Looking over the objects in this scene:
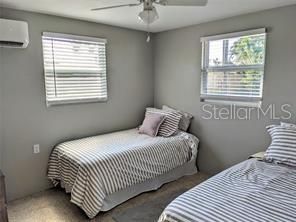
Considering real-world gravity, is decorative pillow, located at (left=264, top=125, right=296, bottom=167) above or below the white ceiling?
below

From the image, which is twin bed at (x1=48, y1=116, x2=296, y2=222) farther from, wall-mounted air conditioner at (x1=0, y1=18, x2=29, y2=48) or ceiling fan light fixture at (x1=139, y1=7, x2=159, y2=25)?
ceiling fan light fixture at (x1=139, y1=7, x2=159, y2=25)

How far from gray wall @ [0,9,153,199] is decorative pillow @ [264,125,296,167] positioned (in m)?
2.23

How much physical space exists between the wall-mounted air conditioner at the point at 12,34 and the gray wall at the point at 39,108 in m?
0.21

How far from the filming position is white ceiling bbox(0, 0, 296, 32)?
2412 millimetres

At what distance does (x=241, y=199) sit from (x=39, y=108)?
8.09 feet

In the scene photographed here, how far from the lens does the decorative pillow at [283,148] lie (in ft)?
7.27

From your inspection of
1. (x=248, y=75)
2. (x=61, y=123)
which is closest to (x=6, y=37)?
(x=61, y=123)

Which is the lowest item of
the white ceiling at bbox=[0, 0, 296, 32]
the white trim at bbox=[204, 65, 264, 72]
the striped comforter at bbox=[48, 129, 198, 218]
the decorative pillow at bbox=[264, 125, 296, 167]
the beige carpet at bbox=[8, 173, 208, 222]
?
the beige carpet at bbox=[8, 173, 208, 222]

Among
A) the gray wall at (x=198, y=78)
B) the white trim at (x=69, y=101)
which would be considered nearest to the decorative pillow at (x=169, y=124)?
the gray wall at (x=198, y=78)

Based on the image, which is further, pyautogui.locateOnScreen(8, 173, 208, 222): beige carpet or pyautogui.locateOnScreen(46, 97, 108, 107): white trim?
pyautogui.locateOnScreen(46, 97, 108, 107): white trim

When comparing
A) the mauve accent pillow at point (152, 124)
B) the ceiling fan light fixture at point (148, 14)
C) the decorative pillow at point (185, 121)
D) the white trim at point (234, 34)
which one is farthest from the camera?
the decorative pillow at point (185, 121)

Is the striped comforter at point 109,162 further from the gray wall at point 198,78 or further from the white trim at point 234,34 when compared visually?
the white trim at point 234,34

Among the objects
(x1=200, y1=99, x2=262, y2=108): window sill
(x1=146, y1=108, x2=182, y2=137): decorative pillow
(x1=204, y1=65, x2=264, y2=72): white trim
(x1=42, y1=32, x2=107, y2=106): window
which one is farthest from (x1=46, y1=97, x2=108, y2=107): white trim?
(x1=204, y1=65, x2=264, y2=72): white trim

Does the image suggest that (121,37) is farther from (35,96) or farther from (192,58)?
(35,96)
